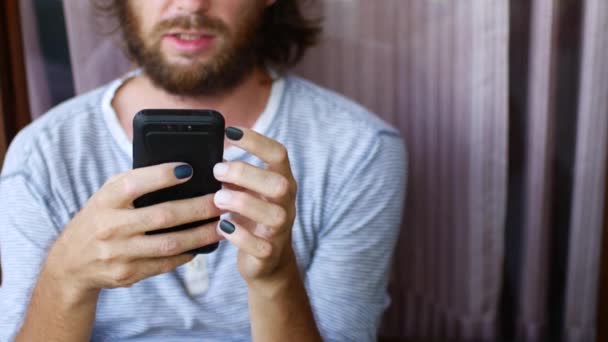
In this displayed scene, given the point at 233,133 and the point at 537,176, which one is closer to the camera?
the point at 233,133

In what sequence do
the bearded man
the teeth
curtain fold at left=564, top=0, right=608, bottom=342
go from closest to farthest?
the bearded man < the teeth < curtain fold at left=564, top=0, right=608, bottom=342

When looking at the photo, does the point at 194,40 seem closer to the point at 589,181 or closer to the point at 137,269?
the point at 137,269

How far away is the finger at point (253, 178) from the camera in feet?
2.27

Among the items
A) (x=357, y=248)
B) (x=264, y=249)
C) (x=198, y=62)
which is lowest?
(x=357, y=248)

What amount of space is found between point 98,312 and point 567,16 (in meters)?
1.10

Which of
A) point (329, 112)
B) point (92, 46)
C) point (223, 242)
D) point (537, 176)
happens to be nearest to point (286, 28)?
point (329, 112)

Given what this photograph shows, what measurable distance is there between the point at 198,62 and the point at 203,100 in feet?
0.30

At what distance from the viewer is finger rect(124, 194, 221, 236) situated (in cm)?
68

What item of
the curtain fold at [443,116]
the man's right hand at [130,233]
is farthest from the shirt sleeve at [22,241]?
the curtain fold at [443,116]

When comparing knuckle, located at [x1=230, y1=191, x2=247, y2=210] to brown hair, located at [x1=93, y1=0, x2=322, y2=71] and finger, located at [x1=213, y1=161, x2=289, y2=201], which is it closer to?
finger, located at [x1=213, y1=161, x2=289, y2=201]

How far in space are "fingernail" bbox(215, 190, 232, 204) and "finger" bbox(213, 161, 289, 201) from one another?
0.05 feet

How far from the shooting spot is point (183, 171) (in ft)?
2.26

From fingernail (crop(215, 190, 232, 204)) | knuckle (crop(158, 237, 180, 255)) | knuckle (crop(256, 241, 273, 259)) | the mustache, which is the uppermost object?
the mustache

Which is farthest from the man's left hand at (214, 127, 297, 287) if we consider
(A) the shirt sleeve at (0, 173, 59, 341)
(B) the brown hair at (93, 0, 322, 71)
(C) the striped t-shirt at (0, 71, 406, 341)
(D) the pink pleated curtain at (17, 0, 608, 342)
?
(D) the pink pleated curtain at (17, 0, 608, 342)
